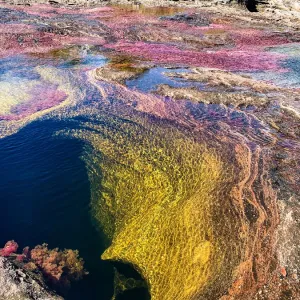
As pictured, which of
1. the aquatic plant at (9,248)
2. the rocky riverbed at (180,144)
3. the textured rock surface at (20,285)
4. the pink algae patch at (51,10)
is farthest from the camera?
the pink algae patch at (51,10)

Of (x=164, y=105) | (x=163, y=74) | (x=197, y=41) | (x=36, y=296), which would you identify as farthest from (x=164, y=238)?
(x=197, y=41)

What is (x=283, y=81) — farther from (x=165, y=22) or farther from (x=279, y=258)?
(x=165, y=22)

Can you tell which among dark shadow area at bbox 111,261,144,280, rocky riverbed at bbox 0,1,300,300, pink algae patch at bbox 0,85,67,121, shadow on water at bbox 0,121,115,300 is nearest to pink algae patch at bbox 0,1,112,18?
rocky riverbed at bbox 0,1,300,300

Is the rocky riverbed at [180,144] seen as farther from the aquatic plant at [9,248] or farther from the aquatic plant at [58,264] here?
the aquatic plant at [9,248]

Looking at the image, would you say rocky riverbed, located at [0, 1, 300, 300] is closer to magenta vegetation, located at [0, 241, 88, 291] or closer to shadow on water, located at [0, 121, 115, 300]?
shadow on water, located at [0, 121, 115, 300]

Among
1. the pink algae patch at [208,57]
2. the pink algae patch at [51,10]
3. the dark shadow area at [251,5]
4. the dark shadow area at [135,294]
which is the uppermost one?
the dark shadow area at [251,5]

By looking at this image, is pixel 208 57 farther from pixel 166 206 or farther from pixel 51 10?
pixel 51 10

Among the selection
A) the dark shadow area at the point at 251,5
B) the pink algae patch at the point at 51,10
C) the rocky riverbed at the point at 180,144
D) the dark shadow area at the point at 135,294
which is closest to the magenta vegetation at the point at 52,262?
the rocky riverbed at the point at 180,144
